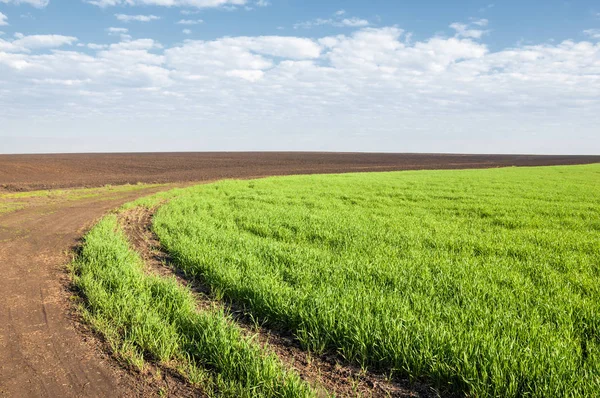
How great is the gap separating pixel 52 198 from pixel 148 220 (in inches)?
446

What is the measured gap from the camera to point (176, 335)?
5.18m

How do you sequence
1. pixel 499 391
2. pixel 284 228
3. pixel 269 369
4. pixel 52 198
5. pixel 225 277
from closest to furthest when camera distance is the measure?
pixel 499 391 < pixel 269 369 < pixel 225 277 < pixel 284 228 < pixel 52 198

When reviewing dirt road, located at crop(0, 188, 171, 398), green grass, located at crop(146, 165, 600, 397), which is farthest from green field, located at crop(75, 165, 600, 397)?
dirt road, located at crop(0, 188, 171, 398)

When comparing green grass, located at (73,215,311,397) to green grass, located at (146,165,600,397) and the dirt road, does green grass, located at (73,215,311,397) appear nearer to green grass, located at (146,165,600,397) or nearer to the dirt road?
the dirt road

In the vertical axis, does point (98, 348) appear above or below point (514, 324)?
below

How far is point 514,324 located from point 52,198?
975 inches

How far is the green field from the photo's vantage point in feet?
13.8

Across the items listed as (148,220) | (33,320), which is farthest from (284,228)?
(33,320)

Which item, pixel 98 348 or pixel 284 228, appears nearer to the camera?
pixel 98 348

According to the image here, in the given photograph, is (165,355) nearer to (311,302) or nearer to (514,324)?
(311,302)

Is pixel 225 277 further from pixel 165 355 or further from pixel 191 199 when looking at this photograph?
pixel 191 199

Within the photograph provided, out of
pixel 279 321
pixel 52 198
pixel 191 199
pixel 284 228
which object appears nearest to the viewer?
pixel 279 321

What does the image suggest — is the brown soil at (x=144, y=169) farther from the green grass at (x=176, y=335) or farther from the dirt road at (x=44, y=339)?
the green grass at (x=176, y=335)

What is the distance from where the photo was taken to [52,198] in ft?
73.0
